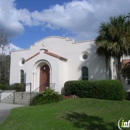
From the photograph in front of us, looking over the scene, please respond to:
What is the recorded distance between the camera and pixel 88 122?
8234 millimetres

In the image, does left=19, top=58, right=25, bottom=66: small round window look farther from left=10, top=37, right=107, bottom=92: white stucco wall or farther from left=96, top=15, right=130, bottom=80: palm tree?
left=96, top=15, right=130, bottom=80: palm tree

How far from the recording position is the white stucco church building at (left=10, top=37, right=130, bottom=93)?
18.5m

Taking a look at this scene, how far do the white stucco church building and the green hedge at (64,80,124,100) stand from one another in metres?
2.11

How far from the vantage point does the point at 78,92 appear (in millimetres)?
16656

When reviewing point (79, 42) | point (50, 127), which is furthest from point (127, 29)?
point (50, 127)

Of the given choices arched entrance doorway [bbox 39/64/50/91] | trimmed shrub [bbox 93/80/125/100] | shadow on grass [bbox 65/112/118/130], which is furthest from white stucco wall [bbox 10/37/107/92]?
shadow on grass [bbox 65/112/118/130]

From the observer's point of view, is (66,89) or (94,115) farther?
(66,89)

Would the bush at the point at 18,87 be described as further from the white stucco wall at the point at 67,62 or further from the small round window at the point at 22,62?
the small round window at the point at 22,62

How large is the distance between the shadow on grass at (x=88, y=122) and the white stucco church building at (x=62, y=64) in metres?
9.02

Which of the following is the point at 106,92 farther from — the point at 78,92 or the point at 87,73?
the point at 87,73

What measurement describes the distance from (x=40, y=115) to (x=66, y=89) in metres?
7.71

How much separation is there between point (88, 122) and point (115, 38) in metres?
10.1

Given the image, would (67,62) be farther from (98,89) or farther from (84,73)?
(98,89)

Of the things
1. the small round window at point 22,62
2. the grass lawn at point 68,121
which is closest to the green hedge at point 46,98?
the grass lawn at point 68,121
